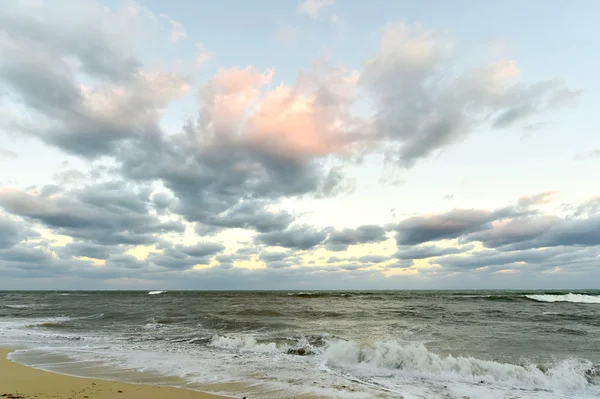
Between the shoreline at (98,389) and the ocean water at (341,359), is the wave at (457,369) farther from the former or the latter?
the shoreline at (98,389)

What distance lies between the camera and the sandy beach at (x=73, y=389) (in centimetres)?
801

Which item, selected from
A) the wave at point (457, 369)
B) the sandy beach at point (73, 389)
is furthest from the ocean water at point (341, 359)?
the sandy beach at point (73, 389)

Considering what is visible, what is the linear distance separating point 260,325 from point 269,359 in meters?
10.7

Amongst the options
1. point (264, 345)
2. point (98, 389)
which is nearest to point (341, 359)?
point (264, 345)

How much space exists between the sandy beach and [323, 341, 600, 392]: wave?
624 centimetres

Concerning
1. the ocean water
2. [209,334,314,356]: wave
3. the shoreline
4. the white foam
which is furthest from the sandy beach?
the white foam

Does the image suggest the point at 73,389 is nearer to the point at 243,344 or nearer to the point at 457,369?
the point at 243,344

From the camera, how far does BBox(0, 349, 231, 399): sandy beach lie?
801 centimetres

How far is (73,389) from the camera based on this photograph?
8477 millimetres

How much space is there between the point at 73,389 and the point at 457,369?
11838 millimetres

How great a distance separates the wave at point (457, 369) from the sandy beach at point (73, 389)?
246 inches

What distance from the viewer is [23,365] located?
11172 mm

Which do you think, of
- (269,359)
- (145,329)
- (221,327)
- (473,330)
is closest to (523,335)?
(473,330)

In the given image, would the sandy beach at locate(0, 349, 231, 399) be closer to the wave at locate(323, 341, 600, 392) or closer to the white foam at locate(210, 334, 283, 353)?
the wave at locate(323, 341, 600, 392)
